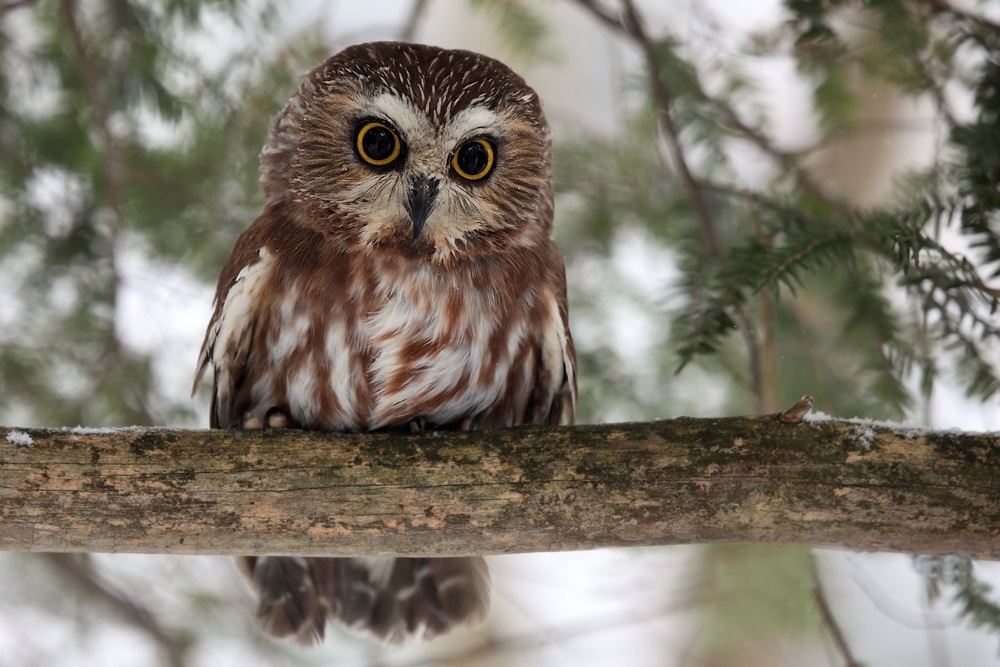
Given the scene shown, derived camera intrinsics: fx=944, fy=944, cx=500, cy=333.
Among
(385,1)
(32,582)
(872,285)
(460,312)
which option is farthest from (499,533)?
(385,1)

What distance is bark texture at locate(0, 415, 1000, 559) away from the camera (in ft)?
5.90

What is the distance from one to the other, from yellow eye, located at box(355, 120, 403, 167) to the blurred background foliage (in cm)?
66

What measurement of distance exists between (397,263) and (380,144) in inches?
10.4

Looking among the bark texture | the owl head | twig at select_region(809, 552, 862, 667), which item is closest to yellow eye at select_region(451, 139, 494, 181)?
the owl head

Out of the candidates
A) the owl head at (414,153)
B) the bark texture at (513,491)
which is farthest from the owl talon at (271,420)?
the owl head at (414,153)

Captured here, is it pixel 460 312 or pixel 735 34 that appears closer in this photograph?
pixel 460 312

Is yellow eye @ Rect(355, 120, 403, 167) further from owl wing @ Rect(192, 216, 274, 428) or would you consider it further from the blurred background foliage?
the blurred background foliage

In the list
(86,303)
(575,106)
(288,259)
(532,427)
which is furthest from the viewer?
(575,106)

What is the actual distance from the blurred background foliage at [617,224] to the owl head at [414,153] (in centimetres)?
40

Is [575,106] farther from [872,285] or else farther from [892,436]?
[892,436]

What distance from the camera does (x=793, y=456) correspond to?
5.98 ft

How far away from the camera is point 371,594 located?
2.46 metres

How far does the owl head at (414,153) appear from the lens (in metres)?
2.02

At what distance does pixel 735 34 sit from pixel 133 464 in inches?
75.6
